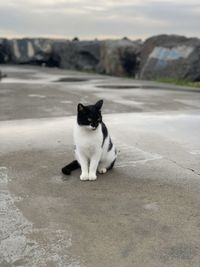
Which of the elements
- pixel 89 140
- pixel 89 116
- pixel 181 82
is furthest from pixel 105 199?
pixel 181 82

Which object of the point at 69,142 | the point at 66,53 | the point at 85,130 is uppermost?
the point at 85,130

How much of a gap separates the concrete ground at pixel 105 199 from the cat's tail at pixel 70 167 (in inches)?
2.8

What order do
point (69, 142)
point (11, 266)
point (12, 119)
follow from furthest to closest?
point (12, 119) < point (69, 142) < point (11, 266)

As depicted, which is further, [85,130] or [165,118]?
[165,118]

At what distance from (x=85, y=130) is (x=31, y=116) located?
14.0ft

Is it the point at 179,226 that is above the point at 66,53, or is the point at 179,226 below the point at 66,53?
above

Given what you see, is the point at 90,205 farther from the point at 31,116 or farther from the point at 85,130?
the point at 31,116

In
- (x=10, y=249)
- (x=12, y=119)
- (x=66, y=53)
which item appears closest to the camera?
(x=10, y=249)

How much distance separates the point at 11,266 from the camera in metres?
3.20

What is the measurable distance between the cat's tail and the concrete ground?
0.24ft

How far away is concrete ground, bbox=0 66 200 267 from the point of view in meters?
3.41

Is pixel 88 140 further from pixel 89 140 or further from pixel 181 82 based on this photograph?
pixel 181 82

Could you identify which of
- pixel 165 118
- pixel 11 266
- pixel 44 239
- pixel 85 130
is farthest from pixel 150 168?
pixel 165 118

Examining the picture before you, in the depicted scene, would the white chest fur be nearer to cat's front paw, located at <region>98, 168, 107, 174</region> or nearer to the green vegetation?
cat's front paw, located at <region>98, 168, 107, 174</region>
